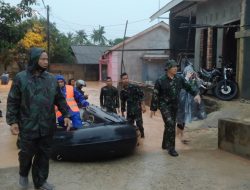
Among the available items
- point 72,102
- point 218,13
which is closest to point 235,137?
point 72,102

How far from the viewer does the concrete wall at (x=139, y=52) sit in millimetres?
33938

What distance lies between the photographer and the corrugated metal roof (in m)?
49.0

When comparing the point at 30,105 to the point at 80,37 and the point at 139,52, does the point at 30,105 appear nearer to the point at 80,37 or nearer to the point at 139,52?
the point at 139,52

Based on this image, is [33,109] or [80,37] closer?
[33,109]

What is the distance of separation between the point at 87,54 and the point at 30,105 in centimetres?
4548

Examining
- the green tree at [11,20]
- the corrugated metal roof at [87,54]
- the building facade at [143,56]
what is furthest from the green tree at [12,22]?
the corrugated metal roof at [87,54]

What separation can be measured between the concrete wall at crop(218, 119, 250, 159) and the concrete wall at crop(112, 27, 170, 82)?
25542mm

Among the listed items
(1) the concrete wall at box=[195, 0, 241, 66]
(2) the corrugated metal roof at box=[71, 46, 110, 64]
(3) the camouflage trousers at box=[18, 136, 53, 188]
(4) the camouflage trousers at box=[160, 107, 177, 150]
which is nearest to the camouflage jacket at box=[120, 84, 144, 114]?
(4) the camouflage trousers at box=[160, 107, 177, 150]

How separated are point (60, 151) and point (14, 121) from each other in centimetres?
193

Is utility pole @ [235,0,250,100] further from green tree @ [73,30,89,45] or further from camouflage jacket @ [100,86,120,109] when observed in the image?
green tree @ [73,30,89,45]

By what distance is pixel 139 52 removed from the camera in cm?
3394

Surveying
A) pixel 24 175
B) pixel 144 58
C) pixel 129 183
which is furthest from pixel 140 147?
pixel 144 58

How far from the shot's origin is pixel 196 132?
10.6m

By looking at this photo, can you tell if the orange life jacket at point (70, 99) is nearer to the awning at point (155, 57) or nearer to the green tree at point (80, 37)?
the awning at point (155, 57)
